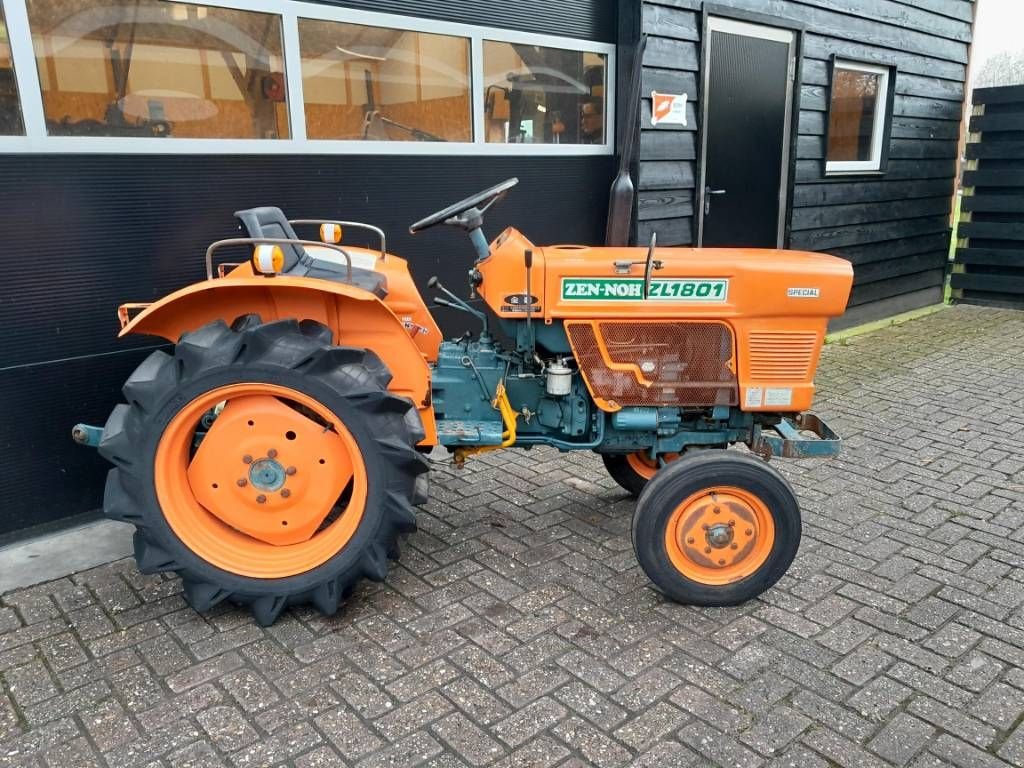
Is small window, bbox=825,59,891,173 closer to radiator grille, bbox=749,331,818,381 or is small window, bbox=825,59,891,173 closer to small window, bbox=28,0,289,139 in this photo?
radiator grille, bbox=749,331,818,381

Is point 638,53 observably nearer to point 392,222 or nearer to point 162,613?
point 392,222

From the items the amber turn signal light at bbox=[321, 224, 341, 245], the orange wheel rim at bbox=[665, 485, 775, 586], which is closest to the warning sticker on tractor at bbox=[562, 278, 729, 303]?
the orange wheel rim at bbox=[665, 485, 775, 586]

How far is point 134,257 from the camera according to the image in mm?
3369

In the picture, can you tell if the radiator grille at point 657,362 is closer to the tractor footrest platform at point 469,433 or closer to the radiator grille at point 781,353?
the radiator grille at point 781,353

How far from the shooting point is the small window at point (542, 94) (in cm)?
461

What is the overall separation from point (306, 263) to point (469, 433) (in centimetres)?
93

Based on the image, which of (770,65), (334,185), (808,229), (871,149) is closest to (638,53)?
(770,65)

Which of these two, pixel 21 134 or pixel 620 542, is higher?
pixel 21 134

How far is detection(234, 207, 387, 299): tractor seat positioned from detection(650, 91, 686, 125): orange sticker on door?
2954mm

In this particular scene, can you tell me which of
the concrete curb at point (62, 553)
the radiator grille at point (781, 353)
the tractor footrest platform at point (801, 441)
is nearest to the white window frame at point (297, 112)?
the concrete curb at point (62, 553)

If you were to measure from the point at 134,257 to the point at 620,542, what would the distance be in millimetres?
2338

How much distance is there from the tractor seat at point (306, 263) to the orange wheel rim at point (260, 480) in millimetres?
541

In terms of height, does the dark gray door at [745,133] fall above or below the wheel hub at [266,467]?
above

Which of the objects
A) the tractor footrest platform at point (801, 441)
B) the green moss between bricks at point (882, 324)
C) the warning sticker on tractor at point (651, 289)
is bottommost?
the green moss between bricks at point (882, 324)
